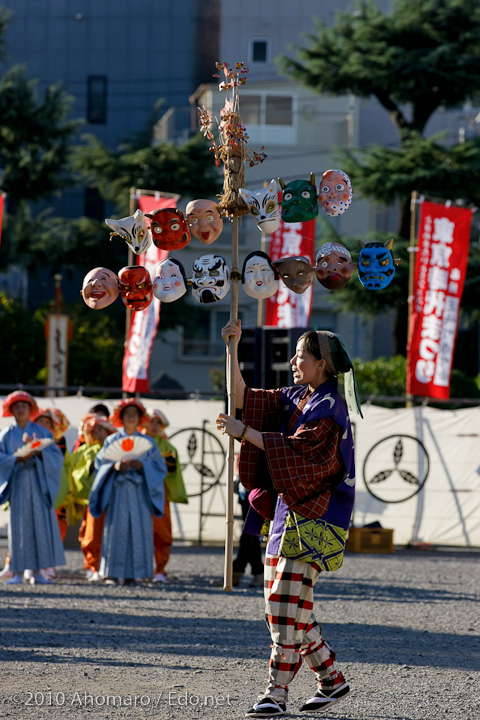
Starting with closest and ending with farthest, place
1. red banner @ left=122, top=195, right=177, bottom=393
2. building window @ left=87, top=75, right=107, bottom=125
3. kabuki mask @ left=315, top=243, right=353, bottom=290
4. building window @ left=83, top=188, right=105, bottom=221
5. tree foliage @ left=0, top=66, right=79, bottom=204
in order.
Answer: kabuki mask @ left=315, top=243, right=353, bottom=290 → red banner @ left=122, top=195, right=177, bottom=393 → tree foliage @ left=0, top=66, right=79, bottom=204 → building window @ left=83, top=188, right=105, bottom=221 → building window @ left=87, top=75, right=107, bottom=125

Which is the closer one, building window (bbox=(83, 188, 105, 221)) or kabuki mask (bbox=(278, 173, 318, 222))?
kabuki mask (bbox=(278, 173, 318, 222))

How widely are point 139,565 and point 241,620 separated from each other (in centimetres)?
219

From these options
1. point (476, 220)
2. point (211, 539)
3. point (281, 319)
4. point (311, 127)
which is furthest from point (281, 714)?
point (311, 127)

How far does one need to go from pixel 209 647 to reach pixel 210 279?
101 inches

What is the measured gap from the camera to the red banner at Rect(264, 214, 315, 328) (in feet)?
46.8

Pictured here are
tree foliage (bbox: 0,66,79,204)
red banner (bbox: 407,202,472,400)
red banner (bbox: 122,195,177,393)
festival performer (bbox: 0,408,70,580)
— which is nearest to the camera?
festival performer (bbox: 0,408,70,580)

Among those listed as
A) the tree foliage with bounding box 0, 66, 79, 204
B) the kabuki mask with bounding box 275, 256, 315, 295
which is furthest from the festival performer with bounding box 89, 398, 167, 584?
the tree foliage with bounding box 0, 66, 79, 204

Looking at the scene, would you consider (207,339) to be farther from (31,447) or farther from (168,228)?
(168,228)

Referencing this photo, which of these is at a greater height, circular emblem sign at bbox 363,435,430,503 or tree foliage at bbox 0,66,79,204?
tree foliage at bbox 0,66,79,204

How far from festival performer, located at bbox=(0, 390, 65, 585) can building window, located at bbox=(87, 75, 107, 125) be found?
23974 millimetres

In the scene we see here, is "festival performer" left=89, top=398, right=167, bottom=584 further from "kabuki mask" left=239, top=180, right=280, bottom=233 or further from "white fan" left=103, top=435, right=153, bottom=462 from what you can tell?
"kabuki mask" left=239, top=180, right=280, bottom=233

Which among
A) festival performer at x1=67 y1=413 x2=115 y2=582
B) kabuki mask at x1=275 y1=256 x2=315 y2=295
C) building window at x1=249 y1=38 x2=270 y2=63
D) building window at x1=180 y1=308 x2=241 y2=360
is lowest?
festival performer at x1=67 y1=413 x2=115 y2=582

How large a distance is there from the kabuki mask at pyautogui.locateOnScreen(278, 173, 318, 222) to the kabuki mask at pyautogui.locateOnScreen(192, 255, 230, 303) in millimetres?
426

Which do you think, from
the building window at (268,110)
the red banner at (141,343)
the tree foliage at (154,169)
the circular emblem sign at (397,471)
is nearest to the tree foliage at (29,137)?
the tree foliage at (154,169)
